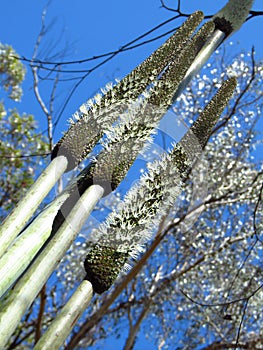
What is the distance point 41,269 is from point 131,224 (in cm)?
19

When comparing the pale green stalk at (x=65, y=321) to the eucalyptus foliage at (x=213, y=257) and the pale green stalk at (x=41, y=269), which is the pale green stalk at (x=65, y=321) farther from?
the eucalyptus foliage at (x=213, y=257)

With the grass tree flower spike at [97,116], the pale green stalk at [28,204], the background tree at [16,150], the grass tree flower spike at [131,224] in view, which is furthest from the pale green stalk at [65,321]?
the background tree at [16,150]

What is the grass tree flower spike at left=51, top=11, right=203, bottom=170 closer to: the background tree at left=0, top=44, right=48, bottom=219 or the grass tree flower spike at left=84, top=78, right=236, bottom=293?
the grass tree flower spike at left=84, top=78, right=236, bottom=293

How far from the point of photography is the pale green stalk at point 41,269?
0.89 m

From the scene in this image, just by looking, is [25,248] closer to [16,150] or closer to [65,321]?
[65,321]

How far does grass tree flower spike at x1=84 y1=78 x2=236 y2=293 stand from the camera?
0.97m

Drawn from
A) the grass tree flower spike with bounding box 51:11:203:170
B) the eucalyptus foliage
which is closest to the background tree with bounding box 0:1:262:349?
the eucalyptus foliage

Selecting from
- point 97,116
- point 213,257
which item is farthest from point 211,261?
point 97,116

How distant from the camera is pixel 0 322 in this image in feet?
2.84

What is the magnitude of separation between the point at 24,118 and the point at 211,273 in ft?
10.7

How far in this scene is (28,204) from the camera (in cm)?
107

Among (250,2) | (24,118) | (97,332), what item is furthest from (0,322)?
(97,332)

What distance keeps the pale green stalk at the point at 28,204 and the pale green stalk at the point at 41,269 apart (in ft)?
0.26

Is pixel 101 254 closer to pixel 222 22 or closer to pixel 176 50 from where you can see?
pixel 176 50
